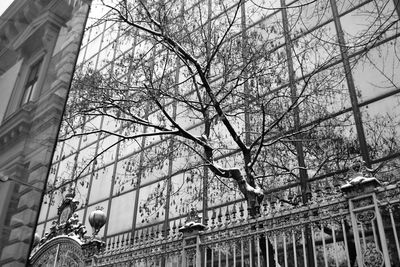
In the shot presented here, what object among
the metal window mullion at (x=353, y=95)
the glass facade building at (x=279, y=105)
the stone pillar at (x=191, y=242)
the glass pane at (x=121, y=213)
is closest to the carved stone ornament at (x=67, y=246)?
the glass facade building at (x=279, y=105)

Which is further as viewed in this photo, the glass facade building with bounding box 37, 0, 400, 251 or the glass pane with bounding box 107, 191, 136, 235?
the glass pane with bounding box 107, 191, 136, 235

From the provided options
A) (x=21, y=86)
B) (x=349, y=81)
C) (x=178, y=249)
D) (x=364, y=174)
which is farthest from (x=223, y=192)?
(x=21, y=86)

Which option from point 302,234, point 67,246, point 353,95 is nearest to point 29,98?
point 302,234

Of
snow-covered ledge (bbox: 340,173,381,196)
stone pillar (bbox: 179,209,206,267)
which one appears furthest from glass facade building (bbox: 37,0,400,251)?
snow-covered ledge (bbox: 340,173,381,196)

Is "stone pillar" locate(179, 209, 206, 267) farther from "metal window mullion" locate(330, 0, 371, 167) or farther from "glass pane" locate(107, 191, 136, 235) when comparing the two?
"glass pane" locate(107, 191, 136, 235)

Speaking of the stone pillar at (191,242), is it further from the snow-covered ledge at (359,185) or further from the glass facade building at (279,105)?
the snow-covered ledge at (359,185)

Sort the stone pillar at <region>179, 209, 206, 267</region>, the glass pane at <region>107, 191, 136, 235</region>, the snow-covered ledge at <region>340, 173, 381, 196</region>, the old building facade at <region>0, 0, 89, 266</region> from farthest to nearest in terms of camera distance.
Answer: the glass pane at <region>107, 191, 136, 235</region>, the stone pillar at <region>179, 209, 206, 267</region>, the snow-covered ledge at <region>340, 173, 381, 196</region>, the old building facade at <region>0, 0, 89, 266</region>

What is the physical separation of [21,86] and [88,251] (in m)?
6.15

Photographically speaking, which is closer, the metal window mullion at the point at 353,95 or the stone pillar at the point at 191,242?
the stone pillar at the point at 191,242

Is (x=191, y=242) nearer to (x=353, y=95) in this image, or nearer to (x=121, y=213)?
(x=353, y=95)

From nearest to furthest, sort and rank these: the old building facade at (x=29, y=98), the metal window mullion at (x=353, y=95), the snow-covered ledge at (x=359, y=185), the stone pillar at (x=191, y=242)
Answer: the old building facade at (x=29, y=98) < the snow-covered ledge at (x=359, y=185) < the stone pillar at (x=191, y=242) < the metal window mullion at (x=353, y=95)

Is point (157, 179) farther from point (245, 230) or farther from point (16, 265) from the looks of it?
point (16, 265)

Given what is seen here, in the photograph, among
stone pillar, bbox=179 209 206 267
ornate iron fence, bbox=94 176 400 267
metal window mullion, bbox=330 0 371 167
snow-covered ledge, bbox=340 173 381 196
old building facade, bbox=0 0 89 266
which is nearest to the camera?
old building facade, bbox=0 0 89 266

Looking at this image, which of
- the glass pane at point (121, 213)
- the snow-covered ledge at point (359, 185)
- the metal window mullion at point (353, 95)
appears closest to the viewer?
the snow-covered ledge at point (359, 185)
